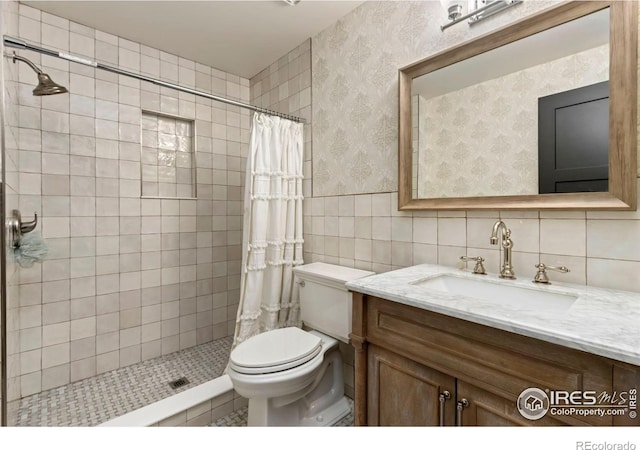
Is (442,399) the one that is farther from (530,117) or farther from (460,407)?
(530,117)

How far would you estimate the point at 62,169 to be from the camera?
6.35ft

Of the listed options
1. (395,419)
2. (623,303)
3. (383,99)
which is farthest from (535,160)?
(395,419)

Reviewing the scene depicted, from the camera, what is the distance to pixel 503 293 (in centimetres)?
116

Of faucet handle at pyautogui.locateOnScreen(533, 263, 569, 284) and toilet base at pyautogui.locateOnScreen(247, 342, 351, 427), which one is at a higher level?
faucet handle at pyautogui.locateOnScreen(533, 263, 569, 284)

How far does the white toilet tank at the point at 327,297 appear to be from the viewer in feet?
5.24

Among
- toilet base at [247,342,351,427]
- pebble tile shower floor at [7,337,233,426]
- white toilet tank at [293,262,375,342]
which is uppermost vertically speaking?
white toilet tank at [293,262,375,342]

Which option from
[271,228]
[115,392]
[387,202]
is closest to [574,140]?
[387,202]

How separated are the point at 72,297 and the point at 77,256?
27 centimetres

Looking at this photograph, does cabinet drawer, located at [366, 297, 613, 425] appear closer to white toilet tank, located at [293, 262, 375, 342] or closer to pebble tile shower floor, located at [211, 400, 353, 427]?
white toilet tank, located at [293, 262, 375, 342]

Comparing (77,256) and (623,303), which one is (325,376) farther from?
(77,256)

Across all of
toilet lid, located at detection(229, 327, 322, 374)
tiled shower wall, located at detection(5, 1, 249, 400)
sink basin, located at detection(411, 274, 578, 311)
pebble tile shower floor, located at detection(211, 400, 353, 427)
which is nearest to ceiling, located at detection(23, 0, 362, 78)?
tiled shower wall, located at detection(5, 1, 249, 400)

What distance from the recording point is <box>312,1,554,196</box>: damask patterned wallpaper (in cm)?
153

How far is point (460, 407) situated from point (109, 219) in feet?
7.56

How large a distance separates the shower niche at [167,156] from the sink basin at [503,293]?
79.1 inches
